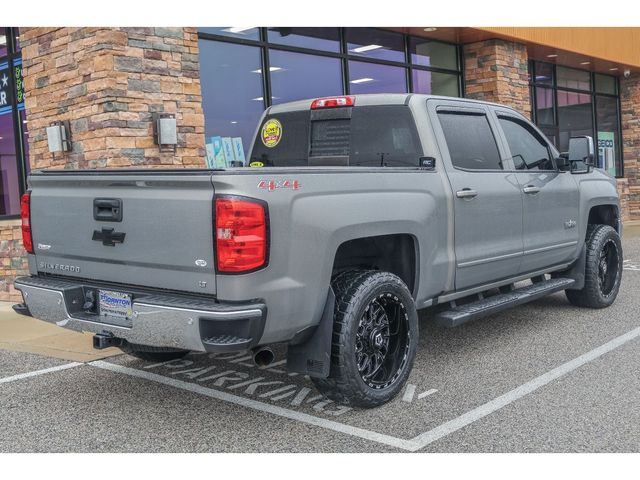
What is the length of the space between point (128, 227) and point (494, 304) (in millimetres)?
2737

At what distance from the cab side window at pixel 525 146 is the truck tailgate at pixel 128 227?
3.20 m

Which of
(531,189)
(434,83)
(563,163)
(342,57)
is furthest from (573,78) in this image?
(531,189)

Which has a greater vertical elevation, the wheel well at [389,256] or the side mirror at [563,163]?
the side mirror at [563,163]

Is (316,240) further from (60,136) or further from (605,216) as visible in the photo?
(60,136)

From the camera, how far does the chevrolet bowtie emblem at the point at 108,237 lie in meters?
3.95

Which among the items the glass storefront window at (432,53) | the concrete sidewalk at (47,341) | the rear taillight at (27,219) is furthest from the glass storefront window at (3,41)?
the glass storefront window at (432,53)

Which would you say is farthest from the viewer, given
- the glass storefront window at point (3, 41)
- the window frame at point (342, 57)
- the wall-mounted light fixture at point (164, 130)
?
the window frame at point (342, 57)

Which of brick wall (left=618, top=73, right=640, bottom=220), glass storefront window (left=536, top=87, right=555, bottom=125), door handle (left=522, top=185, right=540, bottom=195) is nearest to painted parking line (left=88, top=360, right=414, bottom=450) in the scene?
door handle (left=522, top=185, right=540, bottom=195)

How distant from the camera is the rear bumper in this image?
11.6ft

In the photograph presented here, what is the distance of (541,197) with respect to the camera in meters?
5.95

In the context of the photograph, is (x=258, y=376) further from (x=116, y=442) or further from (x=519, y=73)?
(x=519, y=73)

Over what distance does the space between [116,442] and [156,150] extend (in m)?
4.66

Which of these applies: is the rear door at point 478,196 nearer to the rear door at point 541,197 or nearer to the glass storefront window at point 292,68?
the rear door at point 541,197

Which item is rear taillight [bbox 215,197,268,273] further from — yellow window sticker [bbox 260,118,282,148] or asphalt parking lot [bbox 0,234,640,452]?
yellow window sticker [bbox 260,118,282,148]
